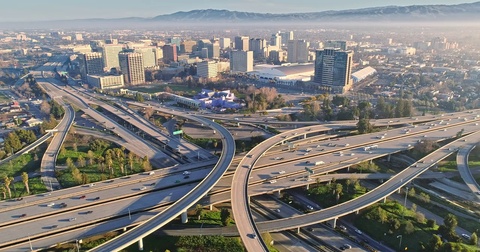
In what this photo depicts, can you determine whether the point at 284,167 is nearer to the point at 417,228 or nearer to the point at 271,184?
the point at 271,184

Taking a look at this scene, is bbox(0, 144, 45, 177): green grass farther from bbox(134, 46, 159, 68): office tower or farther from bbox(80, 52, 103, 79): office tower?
bbox(134, 46, 159, 68): office tower

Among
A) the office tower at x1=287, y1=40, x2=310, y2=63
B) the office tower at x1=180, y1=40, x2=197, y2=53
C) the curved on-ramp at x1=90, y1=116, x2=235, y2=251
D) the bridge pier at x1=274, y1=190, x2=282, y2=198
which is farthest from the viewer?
the office tower at x1=180, y1=40, x2=197, y2=53

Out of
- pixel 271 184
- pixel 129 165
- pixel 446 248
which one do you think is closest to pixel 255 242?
pixel 271 184

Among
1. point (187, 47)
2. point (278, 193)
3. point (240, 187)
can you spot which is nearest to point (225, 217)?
point (240, 187)

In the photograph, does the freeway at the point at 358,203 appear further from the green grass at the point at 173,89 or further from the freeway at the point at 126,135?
the green grass at the point at 173,89

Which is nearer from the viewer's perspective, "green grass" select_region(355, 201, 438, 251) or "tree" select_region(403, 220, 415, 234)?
"green grass" select_region(355, 201, 438, 251)

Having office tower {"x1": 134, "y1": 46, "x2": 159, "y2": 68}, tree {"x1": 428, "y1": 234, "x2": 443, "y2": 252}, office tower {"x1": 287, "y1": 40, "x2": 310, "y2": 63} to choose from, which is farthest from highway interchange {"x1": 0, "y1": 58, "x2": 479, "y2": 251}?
office tower {"x1": 287, "y1": 40, "x2": 310, "y2": 63}

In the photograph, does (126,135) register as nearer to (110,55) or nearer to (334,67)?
(334,67)

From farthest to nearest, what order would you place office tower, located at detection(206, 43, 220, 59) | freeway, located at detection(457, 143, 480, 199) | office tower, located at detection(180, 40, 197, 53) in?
1. office tower, located at detection(180, 40, 197, 53)
2. office tower, located at detection(206, 43, 220, 59)
3. freeway, located at detection(457, 143, 480, 199)
